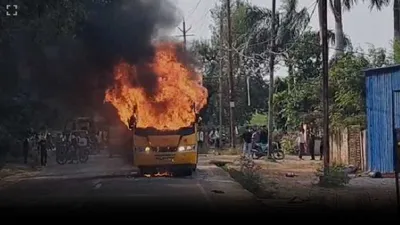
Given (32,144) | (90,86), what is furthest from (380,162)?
(32,144)

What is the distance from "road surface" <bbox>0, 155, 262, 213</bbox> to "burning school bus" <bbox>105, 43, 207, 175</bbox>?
0.78m

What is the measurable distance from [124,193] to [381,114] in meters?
10.5

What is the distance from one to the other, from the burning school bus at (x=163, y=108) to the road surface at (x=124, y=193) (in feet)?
2.54

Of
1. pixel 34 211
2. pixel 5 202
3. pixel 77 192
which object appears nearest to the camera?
pixel 34 211

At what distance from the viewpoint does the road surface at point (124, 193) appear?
1648 centimetres

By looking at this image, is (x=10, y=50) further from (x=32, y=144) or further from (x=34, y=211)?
(x=32, y=144)

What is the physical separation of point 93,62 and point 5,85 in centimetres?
389

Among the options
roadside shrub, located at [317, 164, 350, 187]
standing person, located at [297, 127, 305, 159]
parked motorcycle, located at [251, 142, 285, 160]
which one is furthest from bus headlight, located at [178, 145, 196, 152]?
standing person, located at [297, 127, 305, 159]

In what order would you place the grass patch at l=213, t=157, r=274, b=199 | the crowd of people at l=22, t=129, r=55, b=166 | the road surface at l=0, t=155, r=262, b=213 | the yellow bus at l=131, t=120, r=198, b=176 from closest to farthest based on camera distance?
the road surface at l=0, t=155, r=262, b=213, the grass patch at l=213, t=157, r=274, b=199, the yellow bus at l=131, t=120, r=198, b=176, the crowd of people at l=22, t=129, r=55, b=166

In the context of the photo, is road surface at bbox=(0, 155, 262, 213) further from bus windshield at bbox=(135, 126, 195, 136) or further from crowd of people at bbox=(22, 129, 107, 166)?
crowd of people at bbox=(22, 129, 107, 166)

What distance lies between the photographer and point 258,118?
7831cm

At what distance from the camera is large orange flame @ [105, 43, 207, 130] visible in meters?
26.2

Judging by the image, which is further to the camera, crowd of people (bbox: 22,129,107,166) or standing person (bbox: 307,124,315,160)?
standing person (bbox: 307,124,315,160)

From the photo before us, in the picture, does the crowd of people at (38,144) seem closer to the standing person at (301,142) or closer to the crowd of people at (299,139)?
the crowd of people at (299,139)
